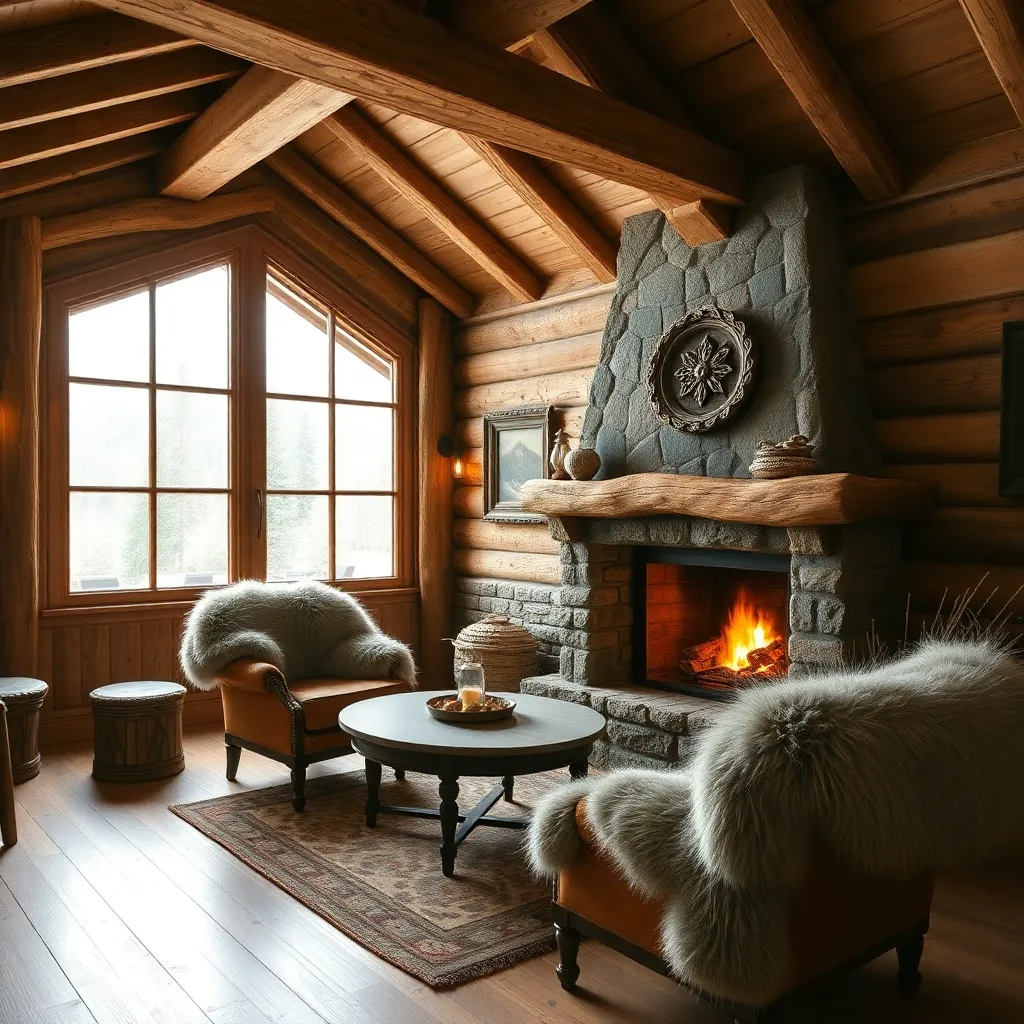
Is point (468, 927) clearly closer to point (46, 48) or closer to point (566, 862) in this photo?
point (566, 862)

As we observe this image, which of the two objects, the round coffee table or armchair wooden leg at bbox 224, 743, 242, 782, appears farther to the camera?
armchair wooden leg at bbox 224, 743, 242, 782

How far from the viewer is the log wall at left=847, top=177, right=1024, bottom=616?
3.80 m

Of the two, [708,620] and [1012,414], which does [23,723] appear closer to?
[708,620]

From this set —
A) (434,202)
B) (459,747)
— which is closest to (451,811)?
(459,747)

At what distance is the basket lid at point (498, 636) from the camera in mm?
5469

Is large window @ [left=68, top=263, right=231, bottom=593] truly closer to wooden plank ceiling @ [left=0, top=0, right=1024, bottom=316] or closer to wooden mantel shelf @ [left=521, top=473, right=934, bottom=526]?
wooden plank ceiling @ [left=0, top=0, right=1024, bottom=316]

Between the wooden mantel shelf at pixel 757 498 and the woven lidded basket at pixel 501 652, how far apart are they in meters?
1.02

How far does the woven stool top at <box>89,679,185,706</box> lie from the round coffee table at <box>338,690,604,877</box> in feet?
4.01

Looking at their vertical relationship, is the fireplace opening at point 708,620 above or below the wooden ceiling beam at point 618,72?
below

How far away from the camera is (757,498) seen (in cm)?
392

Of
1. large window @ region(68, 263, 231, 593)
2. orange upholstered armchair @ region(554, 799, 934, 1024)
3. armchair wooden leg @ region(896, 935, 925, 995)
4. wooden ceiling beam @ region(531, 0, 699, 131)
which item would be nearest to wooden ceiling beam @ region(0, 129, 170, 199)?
large window @ region(68, 263, 231, 593)

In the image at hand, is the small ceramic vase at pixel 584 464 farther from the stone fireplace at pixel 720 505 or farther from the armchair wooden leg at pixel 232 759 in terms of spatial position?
the armchair wooden leg at pixel 232 759

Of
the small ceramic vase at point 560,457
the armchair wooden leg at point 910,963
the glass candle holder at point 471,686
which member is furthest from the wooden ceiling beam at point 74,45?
the armchair wooden leg at point 910,963

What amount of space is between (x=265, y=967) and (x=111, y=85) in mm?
3589
